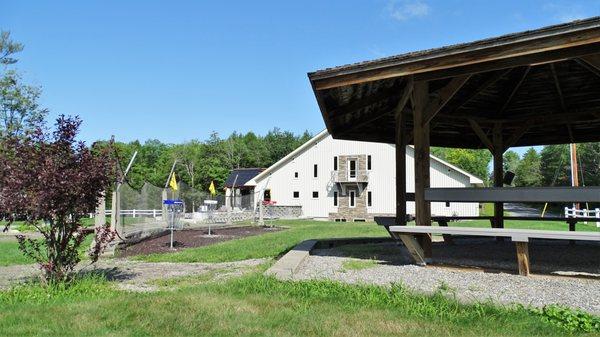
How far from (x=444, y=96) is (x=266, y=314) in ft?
15.1

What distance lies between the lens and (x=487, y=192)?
7617 mm

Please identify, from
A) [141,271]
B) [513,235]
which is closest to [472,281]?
→ [513,235]

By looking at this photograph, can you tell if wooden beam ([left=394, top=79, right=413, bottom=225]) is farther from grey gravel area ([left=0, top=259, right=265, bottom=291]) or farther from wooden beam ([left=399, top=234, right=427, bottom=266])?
grey gravel area ([left=0, top=259, right=265, bottom=291])

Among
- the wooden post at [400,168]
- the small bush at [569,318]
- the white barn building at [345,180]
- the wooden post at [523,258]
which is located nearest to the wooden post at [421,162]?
the wooden post at [523,258]

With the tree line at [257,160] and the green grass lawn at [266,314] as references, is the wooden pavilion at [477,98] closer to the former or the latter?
the green grass lawn at [266,314]

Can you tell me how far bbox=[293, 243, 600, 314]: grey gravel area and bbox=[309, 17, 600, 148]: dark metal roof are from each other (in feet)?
8.28

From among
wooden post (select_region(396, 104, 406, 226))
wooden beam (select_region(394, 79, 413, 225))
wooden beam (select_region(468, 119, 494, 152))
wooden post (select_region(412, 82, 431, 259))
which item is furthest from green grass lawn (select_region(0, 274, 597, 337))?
wooden beam (select_region(468, 119, 494, 152))

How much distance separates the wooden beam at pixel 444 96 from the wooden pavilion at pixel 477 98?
2cm

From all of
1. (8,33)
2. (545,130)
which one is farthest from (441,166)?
(8,33)

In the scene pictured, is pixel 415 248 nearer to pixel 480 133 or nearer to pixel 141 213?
pixel 480 133

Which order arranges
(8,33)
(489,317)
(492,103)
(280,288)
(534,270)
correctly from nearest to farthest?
(489,317) < (280,288) < (534,270) < (492,103) < (8,33)

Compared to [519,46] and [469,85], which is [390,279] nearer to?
[519,46]

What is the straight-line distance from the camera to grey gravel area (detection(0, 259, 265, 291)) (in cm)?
772

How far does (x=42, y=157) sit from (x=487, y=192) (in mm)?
6239
